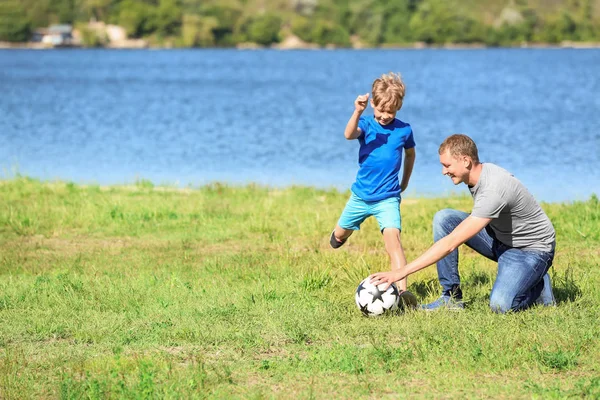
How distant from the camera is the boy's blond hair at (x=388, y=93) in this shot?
27.7 ft

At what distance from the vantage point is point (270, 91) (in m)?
58.8

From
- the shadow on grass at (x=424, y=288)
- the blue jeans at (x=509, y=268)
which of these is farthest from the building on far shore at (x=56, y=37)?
the blue jeans at (x=509, y=268)

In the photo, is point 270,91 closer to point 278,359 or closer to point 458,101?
point 458,101

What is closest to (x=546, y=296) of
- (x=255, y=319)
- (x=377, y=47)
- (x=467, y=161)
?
(x=467, y=161)

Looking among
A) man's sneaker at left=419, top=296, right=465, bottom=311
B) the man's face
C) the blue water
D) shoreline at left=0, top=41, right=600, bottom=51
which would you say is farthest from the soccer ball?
shoreline at left=0, top=41, right=600, bottom=51

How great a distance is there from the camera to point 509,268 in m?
8.03

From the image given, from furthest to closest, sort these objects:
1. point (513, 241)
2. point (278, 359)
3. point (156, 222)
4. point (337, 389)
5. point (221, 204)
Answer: point (221, 204) → point (156, 222) → point (513, 241) → point (278, 359) → point (337, 389)

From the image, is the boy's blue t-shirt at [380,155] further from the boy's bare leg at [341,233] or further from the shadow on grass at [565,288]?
the shadow on grass at [565,288]

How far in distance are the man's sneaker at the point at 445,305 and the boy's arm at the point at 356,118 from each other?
1669 millimetres

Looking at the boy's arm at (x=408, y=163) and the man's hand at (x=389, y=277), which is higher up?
the boy's arm at (x=408, y=163)

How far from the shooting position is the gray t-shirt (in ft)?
25.2

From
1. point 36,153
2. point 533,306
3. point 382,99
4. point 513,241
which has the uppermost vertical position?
point 382,99

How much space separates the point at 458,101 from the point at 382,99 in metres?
40.8

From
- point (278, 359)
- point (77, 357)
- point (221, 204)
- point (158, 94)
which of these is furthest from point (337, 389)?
point (158, 94)
